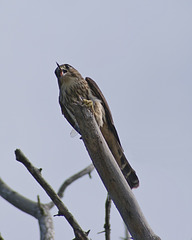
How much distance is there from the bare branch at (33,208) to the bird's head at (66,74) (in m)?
1.70

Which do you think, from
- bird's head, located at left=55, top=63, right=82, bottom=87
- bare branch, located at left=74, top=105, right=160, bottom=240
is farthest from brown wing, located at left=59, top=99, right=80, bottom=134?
bare branch, located at left=74, top=105, right=160, bottom=240

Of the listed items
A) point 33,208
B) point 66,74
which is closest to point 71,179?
point 33,208

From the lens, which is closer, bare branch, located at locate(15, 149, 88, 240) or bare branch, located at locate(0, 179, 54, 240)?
bare branch, located at locate(15, 149, 88, 240)

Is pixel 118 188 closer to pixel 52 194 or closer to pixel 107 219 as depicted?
pixel 52 194

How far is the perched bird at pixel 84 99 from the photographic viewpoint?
5821 mm

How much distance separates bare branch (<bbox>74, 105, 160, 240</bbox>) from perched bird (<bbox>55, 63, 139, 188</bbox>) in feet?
7.29

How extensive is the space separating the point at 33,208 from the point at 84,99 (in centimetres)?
156

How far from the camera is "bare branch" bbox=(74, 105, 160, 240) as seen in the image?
2.64m

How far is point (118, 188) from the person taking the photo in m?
2.77

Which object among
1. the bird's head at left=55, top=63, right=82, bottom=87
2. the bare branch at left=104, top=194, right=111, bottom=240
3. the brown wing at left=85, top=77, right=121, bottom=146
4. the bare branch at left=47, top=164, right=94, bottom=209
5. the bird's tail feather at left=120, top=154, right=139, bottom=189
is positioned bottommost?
the bare branch at left=104, top=194, right=111, bottom=240

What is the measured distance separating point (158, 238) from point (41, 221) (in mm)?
2193

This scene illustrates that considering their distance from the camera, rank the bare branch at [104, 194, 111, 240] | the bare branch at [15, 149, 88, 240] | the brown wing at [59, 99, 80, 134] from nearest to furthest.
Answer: the bare branch at [15, 149, 88, 240]
the bare branch at [104, 194, 111, 240]
the brown wing at [59, 99, 80, 134]

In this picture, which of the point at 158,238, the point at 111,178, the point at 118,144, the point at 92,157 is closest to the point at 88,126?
the point at 92,157

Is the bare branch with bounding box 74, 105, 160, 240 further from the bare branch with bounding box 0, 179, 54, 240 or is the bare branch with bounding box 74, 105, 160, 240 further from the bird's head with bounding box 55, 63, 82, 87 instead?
the bird's head with bounding box 55, 63, 82, 87
